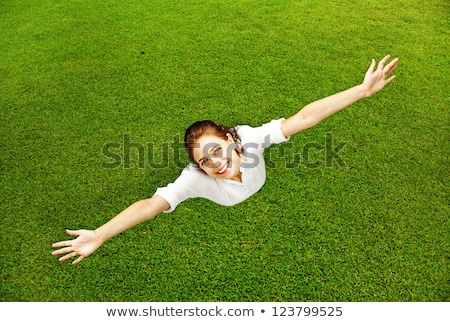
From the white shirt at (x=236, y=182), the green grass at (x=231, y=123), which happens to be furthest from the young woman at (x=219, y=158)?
the green grass at (x=231, y=123)

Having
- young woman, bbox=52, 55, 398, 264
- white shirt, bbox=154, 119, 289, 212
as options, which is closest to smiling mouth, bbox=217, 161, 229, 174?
young woman, bbox=52, 55, 398, 264

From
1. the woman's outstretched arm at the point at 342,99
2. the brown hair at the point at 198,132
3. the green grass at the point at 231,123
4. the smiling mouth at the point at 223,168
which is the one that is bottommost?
the green grass at the point at 231,123

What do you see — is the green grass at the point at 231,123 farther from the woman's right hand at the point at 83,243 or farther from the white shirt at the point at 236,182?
the woman's right hand at the point at 83,243

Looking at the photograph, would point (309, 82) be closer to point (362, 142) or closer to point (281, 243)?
point (362, 142)

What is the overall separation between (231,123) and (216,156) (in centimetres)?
152

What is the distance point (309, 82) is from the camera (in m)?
4.26

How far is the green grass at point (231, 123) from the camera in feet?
9.33

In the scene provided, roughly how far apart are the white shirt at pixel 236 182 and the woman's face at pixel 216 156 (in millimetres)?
126

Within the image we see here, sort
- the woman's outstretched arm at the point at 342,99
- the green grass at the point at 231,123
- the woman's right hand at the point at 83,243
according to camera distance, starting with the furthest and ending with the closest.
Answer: the green grass at the point at 231,123, the woman's outstretched arm at the point at 342,99, the woman's right hand at the point at 83,243

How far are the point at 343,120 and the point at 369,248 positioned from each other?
139cm

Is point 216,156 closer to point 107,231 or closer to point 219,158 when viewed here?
point 219,158

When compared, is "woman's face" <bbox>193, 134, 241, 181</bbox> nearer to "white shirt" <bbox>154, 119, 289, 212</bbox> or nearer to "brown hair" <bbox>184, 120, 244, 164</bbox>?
"brown hair" <bbox>184, 120, 244, 164</bbox>

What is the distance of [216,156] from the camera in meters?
2.42

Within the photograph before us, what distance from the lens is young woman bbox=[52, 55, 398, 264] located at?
88.4 inches
